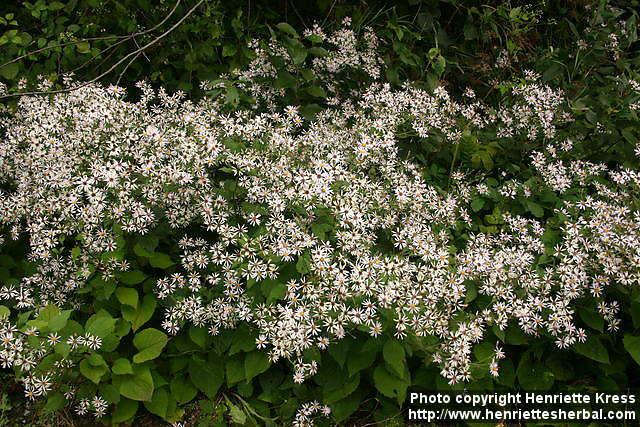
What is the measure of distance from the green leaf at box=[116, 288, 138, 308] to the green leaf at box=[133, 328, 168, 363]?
18 centimetres

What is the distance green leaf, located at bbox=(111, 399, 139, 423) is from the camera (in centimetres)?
342

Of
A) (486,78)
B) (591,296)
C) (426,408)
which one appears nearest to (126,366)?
(426,408)

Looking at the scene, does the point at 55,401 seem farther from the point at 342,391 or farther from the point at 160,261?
the point at 342,391

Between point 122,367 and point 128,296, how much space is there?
406 millimetres

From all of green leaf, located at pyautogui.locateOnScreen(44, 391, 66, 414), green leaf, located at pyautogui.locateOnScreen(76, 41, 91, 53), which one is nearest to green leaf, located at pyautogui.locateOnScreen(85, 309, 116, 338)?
green leaf, located at pyautogui.locateOnScreen(44, 391, 66, 414)

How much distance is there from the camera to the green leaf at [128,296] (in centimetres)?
345

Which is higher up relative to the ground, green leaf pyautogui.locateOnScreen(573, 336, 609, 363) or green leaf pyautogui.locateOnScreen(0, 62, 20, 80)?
green leaf pyautogui.locateOnScreen(0, 62, 20, 80)

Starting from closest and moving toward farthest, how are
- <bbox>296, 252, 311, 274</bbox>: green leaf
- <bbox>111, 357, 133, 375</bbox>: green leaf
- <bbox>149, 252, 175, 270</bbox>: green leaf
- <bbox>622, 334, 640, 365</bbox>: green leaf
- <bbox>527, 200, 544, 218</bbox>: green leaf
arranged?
<bbox>296, 252, 311, 274</bbox>: green leaf, <bbox>111, 357, 133, 375</bbox>: green leaf, <bbox>622, 334, 640, 365</bbox>: green leaf, <bbox>149, 252, 175, 270</bbox>: green leaf, <bbox>527, 200, 544, 218</bbox>: green leaf

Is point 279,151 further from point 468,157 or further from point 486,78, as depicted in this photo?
point 486,78

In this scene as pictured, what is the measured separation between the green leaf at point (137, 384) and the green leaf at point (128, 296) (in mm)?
375

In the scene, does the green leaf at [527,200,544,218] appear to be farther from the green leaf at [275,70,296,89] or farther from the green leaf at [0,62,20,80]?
the green leaf at [0,62,20,80]

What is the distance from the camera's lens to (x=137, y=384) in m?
3.35

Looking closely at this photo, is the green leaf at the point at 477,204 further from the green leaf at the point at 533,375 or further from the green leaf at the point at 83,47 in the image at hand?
the green leaf at the point at 83,47


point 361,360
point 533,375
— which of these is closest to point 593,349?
point 533,375
